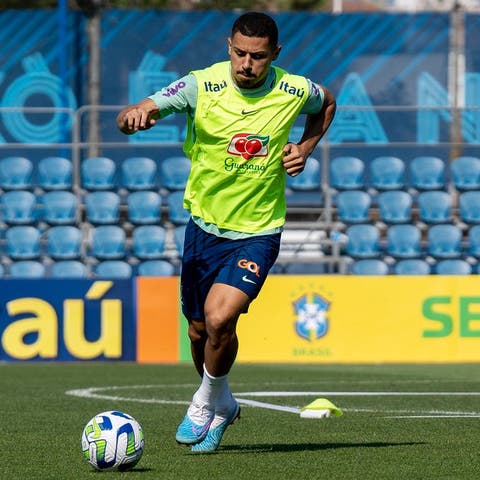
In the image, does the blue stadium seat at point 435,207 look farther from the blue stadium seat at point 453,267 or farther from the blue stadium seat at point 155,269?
the blue stadium seat at point 155,269

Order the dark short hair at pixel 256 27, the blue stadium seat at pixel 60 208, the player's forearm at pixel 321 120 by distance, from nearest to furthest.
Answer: the dark short hair at pixel 256 27, the player's forearm at pixel 321 120, the blue stadium seat at pixel 60 208

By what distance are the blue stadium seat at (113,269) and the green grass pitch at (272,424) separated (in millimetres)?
4033

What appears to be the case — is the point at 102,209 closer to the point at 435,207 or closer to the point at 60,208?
the point at 60,208

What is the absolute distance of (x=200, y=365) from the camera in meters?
7.58

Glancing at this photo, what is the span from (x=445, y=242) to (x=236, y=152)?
40.9 feet

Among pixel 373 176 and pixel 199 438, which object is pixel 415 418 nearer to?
pixel 199 438

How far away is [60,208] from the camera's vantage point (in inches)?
762

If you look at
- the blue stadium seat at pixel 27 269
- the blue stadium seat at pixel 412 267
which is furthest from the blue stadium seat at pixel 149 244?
the blue stadium seat at pixel 412 267

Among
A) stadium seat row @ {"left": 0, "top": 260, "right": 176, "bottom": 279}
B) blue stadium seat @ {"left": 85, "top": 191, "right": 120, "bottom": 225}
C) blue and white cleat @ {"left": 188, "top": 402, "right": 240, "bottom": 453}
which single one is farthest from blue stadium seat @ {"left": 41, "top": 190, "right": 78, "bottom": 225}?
blue and white cleat @ {"left": 188, "top": 402, "right": 240, "bottom": 453}

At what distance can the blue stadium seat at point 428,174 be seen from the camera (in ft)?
65.9

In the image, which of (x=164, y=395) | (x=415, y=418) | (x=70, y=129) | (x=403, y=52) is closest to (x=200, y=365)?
(x=415, y=418)

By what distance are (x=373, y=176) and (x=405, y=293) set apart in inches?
152

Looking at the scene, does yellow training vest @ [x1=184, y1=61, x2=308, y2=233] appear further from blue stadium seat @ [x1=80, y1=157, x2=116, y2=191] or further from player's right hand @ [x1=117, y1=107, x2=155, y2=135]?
blue stadium seat @ [x1=80, y1=157, x2=116, y2=191]

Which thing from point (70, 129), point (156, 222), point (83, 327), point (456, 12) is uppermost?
point (456, 12)
